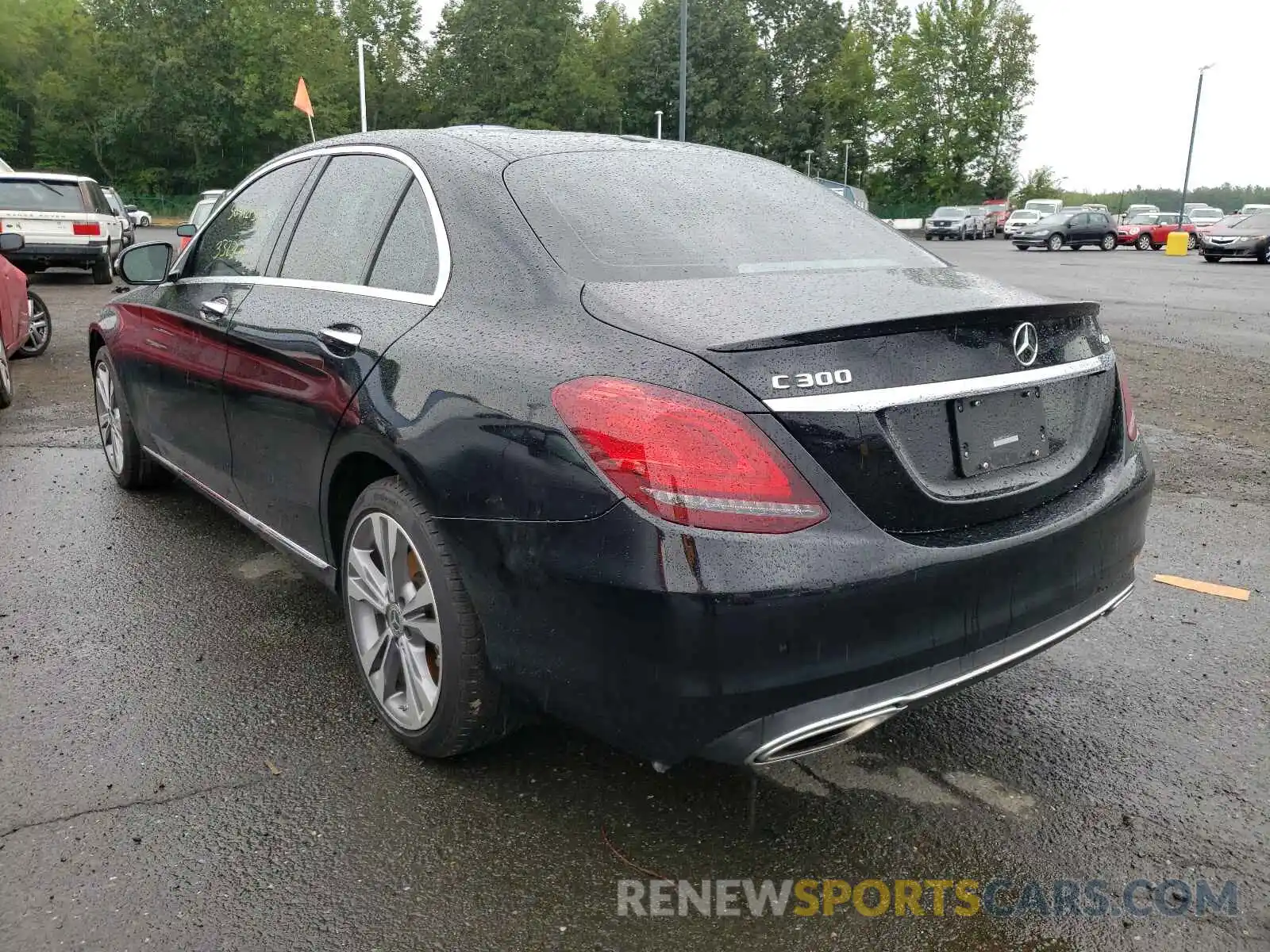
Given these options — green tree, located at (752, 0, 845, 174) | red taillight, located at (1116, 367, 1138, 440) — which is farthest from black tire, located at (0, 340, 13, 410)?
green tree, located at (752, 0, 845, 174)

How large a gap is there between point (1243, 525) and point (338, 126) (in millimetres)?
65781

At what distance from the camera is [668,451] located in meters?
2.12

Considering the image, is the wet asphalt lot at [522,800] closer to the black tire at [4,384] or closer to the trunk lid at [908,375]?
the trunk lid at [908,375]

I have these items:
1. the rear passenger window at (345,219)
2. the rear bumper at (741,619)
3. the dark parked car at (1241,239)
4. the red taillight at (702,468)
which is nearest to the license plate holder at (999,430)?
the rear bumper at (741,619)

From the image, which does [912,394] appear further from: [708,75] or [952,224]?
[708,75]

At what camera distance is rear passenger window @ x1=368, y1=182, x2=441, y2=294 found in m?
2.88

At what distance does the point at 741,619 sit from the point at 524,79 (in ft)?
251

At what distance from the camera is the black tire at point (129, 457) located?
524cm

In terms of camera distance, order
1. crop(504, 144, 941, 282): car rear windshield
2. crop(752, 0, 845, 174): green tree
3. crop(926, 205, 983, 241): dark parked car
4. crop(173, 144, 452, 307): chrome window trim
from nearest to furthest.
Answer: crop(504, 144, 941, 282): car rear windshield → crop(173, 144, 452, 307): chrome window trim → crop(926, 205, 983, 241): dark parked car → crop(752, 0, 845, 174): green tree

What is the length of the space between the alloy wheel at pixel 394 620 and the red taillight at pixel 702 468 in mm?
763

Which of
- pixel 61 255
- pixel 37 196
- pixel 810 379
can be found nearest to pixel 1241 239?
pixel 61 255

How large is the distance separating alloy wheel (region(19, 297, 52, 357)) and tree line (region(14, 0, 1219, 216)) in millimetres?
56463

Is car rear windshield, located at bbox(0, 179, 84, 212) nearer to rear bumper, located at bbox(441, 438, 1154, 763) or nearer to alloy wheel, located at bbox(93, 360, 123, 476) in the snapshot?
alloy wheel, located at bbox(93, 360, 123, 476)

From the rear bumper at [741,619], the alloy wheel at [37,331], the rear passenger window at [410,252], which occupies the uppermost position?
the rear passenger window at [410,252]
